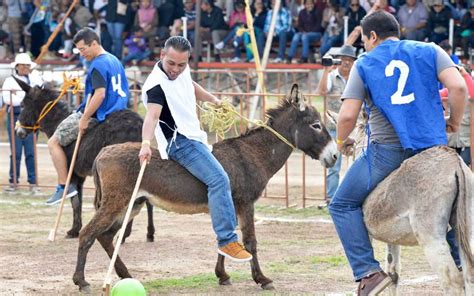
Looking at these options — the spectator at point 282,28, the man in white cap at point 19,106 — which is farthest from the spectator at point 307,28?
the man in white cap at point 19,106

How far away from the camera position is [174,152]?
8.98m

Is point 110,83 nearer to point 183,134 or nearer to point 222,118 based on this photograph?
point 222,118

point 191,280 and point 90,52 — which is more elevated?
point 90,52

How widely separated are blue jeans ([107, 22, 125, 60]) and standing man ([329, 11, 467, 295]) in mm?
19137

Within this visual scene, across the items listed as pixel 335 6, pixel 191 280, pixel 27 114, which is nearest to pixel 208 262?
pixel 191 280

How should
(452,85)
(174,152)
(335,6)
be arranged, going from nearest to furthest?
(452,85) < (174,152) < (335,6)

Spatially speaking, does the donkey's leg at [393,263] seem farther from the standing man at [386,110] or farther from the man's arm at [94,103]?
the man's arm at [94,103]

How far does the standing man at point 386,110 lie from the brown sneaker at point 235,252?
1.54 m

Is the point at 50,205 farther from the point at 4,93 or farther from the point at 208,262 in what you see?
the point at 208,262

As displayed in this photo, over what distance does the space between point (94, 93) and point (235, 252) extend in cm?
345

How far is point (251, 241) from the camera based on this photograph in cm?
930

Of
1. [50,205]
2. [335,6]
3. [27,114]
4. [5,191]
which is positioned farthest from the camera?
[335,6]

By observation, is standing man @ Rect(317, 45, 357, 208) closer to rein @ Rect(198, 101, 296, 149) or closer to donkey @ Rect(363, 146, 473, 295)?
rein @ Rect(198, 101, 296, 149)

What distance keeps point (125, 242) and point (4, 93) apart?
568 centimetres
